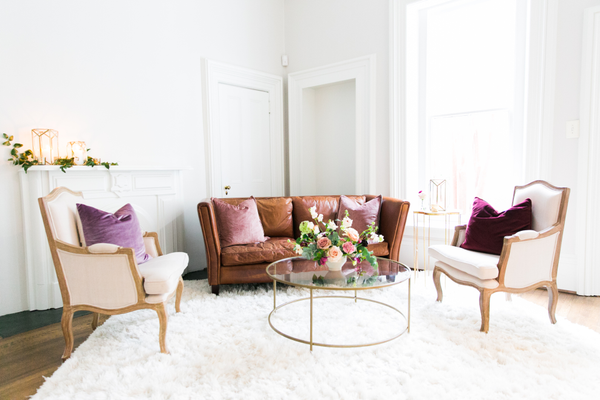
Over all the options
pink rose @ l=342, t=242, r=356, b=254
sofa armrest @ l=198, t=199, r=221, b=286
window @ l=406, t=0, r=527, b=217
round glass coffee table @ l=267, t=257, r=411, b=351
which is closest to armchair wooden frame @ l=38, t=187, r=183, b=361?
round glass coffee table @ l=267, t=257, r=411, b=351

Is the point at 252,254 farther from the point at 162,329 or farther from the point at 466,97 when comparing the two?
the point at 466,97

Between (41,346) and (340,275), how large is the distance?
202cm

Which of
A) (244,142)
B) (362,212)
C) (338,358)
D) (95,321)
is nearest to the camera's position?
(338,358)

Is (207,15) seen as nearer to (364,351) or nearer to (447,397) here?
(364,351)

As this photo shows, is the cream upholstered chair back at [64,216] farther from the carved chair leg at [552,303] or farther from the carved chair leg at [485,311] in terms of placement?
the carved chair leg at [552,303]

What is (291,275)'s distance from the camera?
2.52 metres

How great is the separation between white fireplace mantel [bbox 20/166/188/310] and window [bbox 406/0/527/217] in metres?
2.64

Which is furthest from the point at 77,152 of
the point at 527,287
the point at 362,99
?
the point at 527,287

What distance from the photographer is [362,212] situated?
382 cm

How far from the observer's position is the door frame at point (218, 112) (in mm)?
4434

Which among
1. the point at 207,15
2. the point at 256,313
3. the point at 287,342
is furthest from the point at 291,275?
the point at 207,15

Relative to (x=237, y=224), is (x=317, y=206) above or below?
above

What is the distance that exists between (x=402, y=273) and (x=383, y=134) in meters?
2.26

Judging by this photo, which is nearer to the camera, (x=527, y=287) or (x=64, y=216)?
(x=64, y=216)
